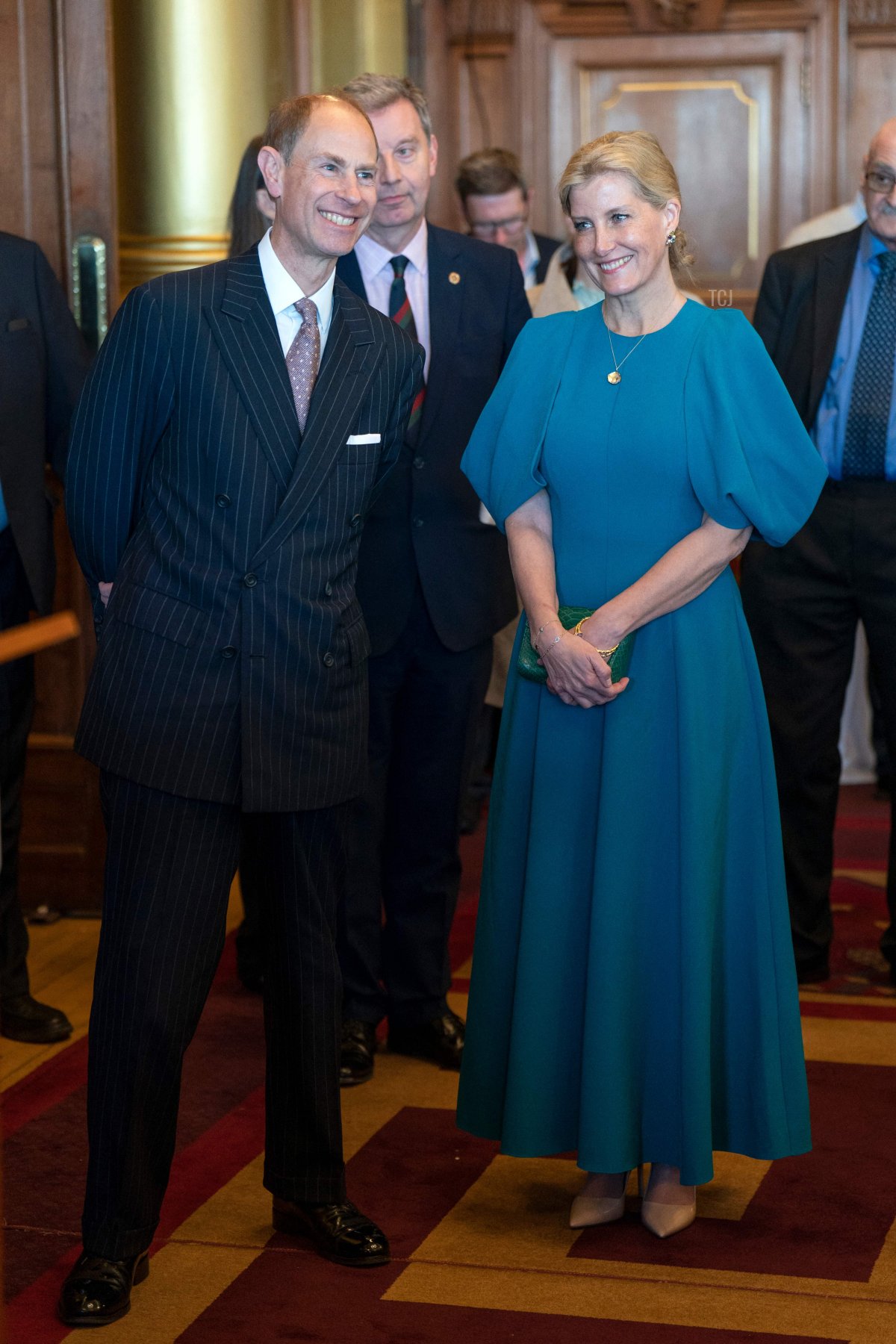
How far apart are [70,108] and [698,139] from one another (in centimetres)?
319

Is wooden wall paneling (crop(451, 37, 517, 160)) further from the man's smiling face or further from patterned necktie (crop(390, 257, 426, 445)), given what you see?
the man's smiling face

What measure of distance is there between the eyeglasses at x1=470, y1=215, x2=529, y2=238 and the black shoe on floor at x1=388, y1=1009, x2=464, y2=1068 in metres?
2.77

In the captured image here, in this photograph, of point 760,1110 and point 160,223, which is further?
point 160,223

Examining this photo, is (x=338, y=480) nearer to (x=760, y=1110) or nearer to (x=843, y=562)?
(x=760, y=1110)

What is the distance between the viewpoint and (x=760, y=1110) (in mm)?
2904

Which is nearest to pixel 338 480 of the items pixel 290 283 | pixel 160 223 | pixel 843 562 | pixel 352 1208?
pixel 290 283

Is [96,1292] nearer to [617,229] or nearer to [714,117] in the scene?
[617,229]

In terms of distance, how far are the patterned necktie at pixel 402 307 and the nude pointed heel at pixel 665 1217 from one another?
1.50 metres

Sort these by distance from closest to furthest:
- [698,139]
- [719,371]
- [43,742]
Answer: [719,371] < [43,742] < [698,139]

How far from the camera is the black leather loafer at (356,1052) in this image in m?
3.64

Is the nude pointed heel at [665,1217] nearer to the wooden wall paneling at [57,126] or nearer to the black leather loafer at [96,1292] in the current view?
the black leather loafer at [96,1292]

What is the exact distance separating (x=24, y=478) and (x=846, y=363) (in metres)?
1.80

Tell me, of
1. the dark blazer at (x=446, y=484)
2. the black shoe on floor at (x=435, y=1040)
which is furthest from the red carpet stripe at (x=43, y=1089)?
the dark blazer at (x=446, y=484)

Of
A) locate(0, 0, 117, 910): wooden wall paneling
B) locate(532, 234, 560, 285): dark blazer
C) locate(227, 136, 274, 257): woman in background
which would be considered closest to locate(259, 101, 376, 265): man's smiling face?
locate(227, 136, 274, 257): woman in background
